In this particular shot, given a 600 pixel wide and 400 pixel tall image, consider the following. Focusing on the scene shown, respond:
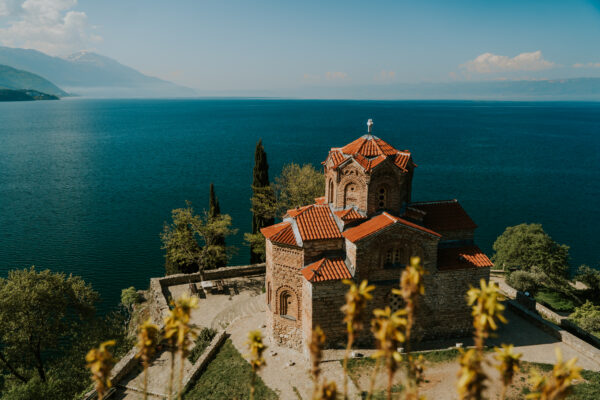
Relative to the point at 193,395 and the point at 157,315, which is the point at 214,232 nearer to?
the point at 157,315

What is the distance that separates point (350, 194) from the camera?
73.7 ft

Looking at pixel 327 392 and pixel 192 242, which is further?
pixel 192 242

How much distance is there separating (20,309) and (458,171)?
2969 inches

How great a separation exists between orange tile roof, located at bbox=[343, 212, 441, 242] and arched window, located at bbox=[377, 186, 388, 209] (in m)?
0.86

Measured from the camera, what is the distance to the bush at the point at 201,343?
22656mm

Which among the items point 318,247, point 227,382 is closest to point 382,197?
point 318,247

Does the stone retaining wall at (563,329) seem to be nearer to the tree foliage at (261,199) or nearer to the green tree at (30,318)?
the tree foliage at (261,199)

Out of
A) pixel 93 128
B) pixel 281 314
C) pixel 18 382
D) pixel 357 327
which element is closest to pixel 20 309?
pixel 18 382

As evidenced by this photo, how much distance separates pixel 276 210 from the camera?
37.3 m

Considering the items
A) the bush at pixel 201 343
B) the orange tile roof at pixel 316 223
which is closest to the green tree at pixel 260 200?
the bush at pixel 201 343

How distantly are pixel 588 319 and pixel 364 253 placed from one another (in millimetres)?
16561

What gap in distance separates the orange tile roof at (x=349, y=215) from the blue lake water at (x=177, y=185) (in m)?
24.6

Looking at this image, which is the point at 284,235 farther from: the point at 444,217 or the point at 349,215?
the point at 444,217

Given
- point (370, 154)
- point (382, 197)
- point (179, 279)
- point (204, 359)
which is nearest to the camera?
point (204, 359)
